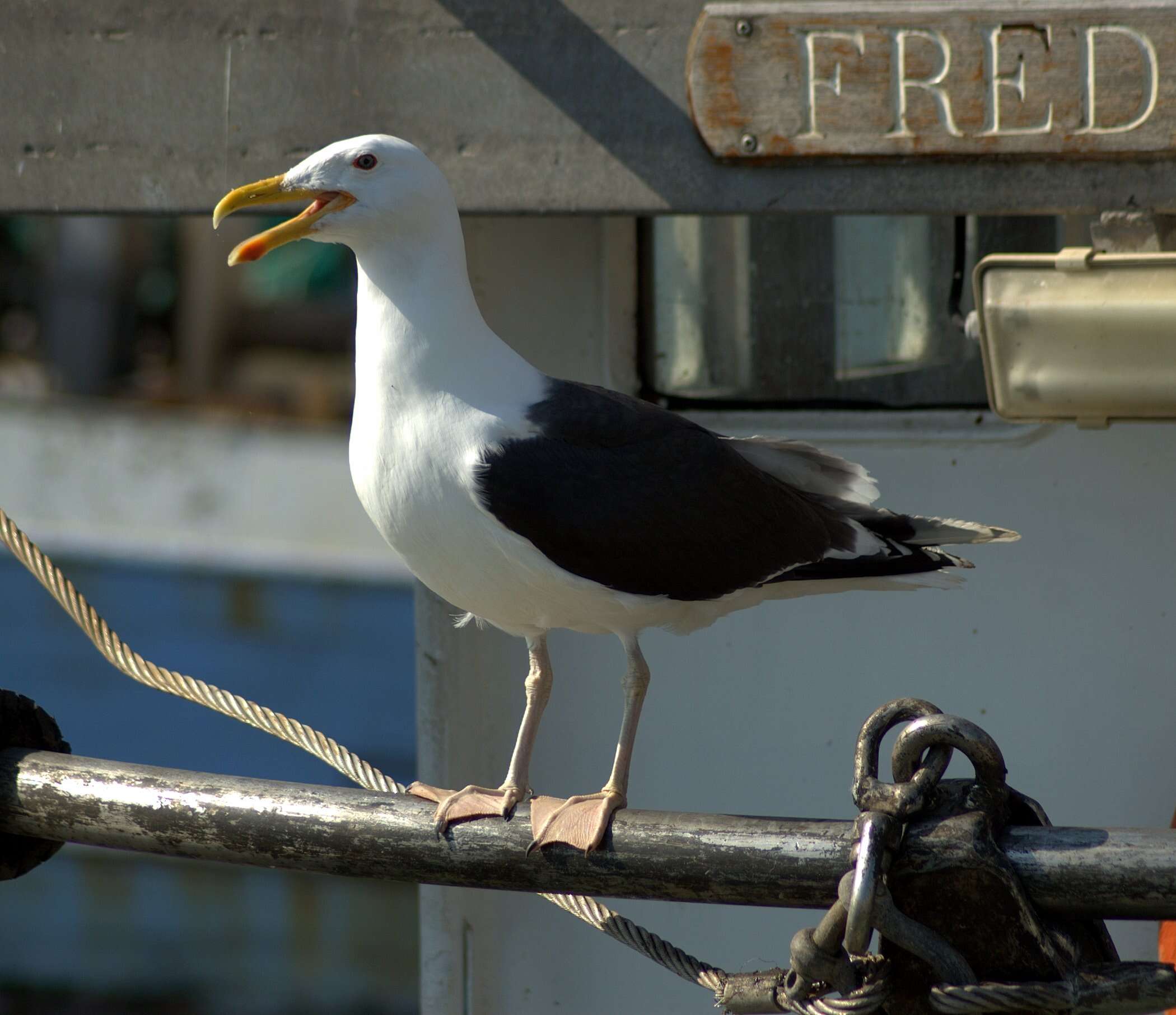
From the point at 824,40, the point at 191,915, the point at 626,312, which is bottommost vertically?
the point at 191,915

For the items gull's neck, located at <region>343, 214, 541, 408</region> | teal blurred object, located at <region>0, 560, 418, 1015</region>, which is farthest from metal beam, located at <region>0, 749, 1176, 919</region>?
teal blurred object, located at <region>0, 560, 418, 1015</region>

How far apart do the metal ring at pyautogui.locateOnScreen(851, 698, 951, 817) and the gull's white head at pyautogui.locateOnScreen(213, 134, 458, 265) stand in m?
1.05

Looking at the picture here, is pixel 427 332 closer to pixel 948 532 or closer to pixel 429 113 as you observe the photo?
pixel 429 113

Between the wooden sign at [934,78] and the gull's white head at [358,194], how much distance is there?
0.49 meters

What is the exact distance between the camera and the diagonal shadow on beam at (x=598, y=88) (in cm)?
253

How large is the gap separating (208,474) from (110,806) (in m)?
10.8

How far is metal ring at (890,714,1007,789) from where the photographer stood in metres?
1.49

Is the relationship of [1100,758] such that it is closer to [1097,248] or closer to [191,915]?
[1097,248]

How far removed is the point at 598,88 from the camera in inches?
100

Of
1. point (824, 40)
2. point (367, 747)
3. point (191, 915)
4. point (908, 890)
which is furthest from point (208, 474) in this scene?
point (908, 890)

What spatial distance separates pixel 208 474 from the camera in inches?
487

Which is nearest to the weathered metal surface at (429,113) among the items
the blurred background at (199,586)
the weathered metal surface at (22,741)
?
the weathered metal surface at (22,741)

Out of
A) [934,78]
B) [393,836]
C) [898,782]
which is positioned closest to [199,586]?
[934,78]

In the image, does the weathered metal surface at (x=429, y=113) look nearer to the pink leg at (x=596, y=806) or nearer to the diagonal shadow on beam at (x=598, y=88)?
the diagonal shadow on beam at (x=598, y=88)
